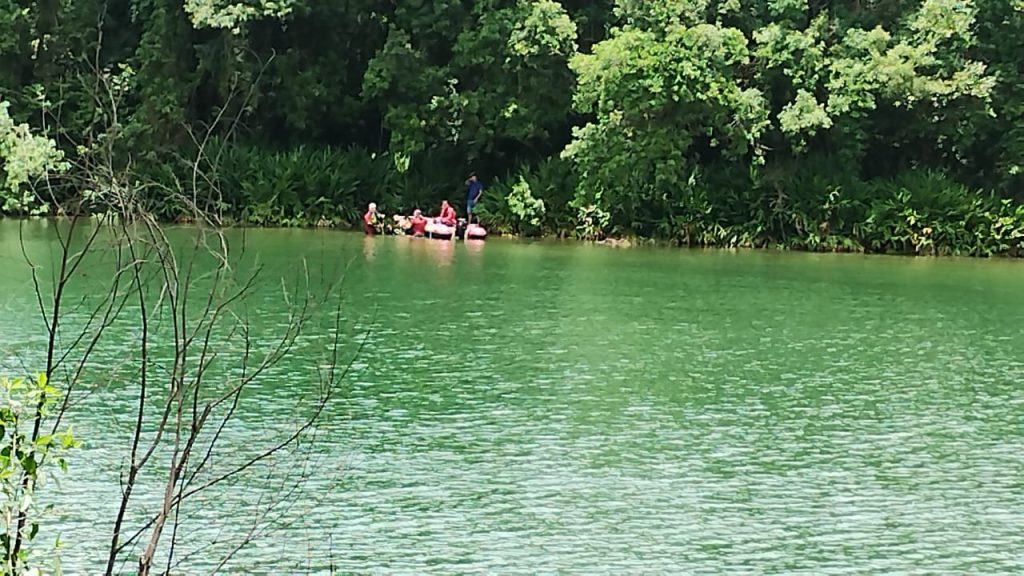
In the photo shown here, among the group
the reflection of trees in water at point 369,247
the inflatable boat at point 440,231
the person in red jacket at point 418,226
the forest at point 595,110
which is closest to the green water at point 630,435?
the reflection of trees in water at point 369,247

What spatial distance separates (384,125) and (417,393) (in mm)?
16556

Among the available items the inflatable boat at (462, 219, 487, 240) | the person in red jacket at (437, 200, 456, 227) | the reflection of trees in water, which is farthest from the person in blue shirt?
the reflection of trees in water

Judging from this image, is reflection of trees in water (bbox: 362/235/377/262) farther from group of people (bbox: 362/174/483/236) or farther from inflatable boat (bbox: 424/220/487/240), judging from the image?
inflatable boat (bbox: 424/220/487/240)

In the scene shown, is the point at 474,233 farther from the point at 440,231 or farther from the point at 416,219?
the point at 416,219

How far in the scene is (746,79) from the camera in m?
24.0

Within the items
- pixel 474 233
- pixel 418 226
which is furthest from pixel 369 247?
pixel 474 233

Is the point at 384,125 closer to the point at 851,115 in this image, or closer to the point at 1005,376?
the point at 851,115

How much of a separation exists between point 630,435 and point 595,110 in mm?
15289

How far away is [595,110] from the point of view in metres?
24.2

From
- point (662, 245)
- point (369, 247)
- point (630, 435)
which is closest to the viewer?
point (630, 435)

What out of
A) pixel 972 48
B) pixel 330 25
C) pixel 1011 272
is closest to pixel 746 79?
pixel 972 48

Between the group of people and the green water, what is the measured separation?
23.2 ft

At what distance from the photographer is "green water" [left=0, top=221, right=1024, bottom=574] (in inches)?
274

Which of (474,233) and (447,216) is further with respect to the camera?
(447,216)
